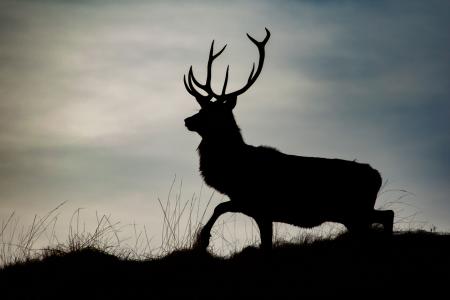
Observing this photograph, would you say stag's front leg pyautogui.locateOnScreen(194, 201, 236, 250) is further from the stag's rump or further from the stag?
the stag's rump

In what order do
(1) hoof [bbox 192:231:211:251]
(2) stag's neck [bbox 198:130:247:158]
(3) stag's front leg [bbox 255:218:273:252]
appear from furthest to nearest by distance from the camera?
(2) stag's neck [bbox 198:130:247:158] → (3) stag's front leg [bbox 255:218:273:252] → (1) hoof [bbox 192:231:211:251]

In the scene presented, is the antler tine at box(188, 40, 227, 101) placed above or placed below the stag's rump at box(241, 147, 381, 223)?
above

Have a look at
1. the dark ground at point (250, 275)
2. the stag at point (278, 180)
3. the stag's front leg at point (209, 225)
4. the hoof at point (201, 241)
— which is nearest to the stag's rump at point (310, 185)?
the stag at point (278, 180)

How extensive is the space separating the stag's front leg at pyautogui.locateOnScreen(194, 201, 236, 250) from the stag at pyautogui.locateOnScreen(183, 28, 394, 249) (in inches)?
0.7

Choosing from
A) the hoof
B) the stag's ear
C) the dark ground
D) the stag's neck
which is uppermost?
the stag's ear

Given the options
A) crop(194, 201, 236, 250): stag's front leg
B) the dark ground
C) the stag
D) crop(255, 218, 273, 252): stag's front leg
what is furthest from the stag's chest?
the dark ground

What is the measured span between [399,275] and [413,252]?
5.06 feet

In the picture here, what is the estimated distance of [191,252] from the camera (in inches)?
343

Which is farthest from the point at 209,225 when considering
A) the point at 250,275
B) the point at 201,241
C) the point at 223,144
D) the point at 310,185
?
the point at 310,185

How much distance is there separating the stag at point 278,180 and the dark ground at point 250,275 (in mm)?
647

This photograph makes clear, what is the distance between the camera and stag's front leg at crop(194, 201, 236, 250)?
898 cm

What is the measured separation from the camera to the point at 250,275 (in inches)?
305

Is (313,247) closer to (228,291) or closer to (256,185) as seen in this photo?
(256,185)

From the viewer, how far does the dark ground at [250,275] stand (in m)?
7.20
